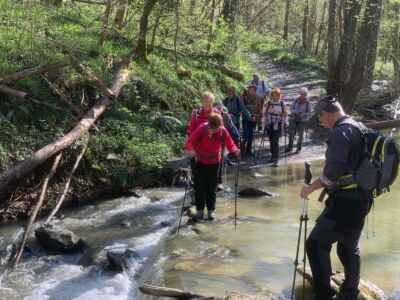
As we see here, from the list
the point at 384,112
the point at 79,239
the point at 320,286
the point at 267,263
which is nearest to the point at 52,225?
the point at 79,239

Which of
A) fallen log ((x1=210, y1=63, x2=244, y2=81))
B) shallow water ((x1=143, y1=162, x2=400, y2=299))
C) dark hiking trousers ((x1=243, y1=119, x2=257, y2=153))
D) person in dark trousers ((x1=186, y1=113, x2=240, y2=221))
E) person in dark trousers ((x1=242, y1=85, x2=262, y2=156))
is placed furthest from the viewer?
fallen log ((x1=210, y1=63, x2=244, y2=81))

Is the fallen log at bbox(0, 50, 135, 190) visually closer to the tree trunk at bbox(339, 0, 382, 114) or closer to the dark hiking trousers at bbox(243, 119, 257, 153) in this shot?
the dark hiking trousers at bbox(243, 119, 257, 153)

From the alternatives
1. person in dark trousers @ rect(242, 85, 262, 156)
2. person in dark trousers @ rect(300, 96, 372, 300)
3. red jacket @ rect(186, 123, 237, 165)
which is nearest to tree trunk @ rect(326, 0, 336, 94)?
person in dark trousers @ rect(242, 85, 262, 156)

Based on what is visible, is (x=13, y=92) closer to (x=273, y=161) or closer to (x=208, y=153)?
(x=208, y=153)

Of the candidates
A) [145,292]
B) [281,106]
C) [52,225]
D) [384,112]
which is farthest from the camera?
[384,112]

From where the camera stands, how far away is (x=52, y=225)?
8.83 m

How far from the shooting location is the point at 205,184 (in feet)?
30.1

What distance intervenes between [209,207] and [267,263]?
220 cm

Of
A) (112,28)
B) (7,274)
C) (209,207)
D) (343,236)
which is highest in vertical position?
(112,28)

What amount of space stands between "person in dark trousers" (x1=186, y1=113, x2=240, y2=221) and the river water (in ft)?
1.54

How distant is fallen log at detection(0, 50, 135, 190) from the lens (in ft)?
29.1

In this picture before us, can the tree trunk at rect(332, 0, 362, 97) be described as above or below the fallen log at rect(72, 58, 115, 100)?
above

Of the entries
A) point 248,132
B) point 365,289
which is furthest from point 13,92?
point 365,289

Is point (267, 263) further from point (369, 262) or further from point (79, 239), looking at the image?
point (79, 239)
